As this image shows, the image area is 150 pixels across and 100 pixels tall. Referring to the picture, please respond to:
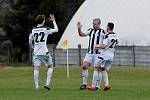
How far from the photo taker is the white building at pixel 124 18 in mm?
51656

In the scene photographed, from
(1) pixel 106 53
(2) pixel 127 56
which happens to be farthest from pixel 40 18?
(2) pixel 127 56

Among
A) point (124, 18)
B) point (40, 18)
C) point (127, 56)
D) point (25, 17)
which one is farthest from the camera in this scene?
point (25, 17)

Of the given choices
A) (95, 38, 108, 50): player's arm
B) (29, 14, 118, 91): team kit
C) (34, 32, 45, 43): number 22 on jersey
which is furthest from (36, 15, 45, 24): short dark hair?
(95, 38, 108, 50): player's arm

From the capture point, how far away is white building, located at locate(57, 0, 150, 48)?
A: 51656 mm

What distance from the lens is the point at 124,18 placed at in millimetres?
53656

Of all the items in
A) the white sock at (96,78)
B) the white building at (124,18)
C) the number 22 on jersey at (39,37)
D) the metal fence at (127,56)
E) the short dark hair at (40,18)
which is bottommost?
the white sock at (96,78)

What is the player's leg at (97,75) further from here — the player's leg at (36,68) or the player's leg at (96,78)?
the player's leg at (36,68)

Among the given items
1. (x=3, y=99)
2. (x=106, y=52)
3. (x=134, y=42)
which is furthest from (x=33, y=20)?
(x=3, y=99)

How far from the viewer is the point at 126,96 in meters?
17.0

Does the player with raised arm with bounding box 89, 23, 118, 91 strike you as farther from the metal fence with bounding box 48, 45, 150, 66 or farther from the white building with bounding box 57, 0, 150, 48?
the white building with bounding box 57, 0, 150, 48

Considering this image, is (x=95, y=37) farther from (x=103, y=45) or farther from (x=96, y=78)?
(x=96, y=78)

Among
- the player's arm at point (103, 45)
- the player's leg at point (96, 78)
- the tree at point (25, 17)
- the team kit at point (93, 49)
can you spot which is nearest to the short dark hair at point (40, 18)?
the team kit at point (93, 49)

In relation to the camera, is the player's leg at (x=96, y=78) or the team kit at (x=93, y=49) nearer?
the team kit at (x=93, y=49)

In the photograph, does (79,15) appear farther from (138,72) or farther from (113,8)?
(138,72)
